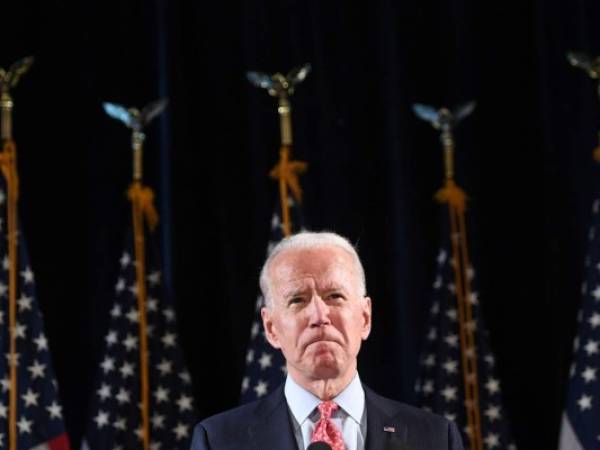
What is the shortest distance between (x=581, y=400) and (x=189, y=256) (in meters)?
1.88

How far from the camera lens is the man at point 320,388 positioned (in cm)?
269

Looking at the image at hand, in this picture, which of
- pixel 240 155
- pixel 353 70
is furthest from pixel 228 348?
pixel 353 70

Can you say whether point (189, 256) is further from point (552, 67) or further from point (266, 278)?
point (266, 278)

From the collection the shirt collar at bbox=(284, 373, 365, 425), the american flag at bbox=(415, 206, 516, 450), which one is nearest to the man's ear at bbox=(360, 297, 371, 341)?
the shirt collar at bbox=(284, 373, 365, 425)

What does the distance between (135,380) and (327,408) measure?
7.47 feet

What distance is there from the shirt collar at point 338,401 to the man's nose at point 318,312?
0.54ft

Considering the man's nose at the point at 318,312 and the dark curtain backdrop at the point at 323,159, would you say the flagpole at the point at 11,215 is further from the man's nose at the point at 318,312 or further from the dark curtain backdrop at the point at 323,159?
the man's nose at the point at 318,312

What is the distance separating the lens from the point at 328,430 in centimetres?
263

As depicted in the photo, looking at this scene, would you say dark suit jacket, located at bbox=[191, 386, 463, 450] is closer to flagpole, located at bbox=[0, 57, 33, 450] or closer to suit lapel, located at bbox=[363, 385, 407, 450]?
suit lapel, located at bbox=[363, 385, 407, 450]

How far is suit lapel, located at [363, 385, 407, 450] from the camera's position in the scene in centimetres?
265

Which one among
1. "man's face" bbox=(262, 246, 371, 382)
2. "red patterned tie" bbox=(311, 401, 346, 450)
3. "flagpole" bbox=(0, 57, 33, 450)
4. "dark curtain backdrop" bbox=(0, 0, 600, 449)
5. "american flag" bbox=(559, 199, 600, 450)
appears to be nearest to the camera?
"red patterned tie" bbox=(311, 401, 346, 450)

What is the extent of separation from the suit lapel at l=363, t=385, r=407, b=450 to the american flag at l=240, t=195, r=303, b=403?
1.95m

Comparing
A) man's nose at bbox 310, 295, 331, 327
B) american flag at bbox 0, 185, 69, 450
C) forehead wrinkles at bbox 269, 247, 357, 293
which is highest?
american flag at bbox 0, 185, 69, 450

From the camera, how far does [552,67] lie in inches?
213
